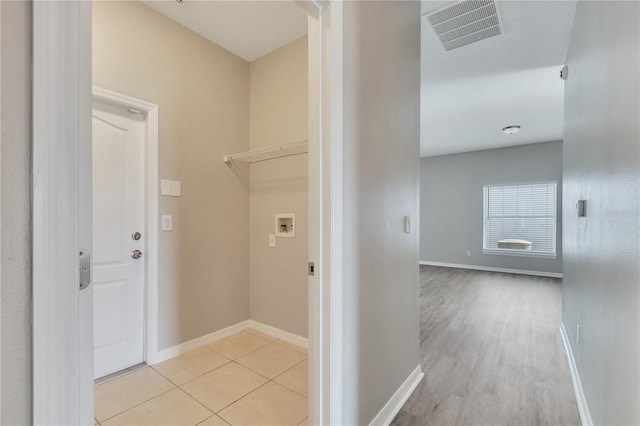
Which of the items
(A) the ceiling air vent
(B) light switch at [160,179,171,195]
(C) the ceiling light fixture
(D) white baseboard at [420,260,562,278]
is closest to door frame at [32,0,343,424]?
(B) light switch at [160,179,171,195]

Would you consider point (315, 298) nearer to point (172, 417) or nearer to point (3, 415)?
point (3, 415)


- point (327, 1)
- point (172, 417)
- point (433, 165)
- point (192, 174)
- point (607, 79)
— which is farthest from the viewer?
point (433, 165)

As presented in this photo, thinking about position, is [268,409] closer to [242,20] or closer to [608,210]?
[608,210]

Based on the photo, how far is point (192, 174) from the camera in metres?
2.69

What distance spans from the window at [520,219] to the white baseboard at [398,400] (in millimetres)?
5588

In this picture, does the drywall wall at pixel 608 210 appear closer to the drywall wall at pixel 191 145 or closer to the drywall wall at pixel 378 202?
the drywall wall at pixel 378 202

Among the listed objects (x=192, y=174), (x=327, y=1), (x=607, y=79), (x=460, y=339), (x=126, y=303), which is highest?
(x=327, y=1)

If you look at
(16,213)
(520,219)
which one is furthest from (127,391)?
(520,219)

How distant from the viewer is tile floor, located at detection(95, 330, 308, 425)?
5.90 ft

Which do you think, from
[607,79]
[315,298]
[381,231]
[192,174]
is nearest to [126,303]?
[192,174]

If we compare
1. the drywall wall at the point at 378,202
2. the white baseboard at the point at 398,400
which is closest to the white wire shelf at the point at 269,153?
the drywall wall at the point at 378,202

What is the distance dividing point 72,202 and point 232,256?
253 centimetres

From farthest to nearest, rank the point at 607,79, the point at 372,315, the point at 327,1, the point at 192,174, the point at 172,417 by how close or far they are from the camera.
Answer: the point at 192,174
the point at 172,417
the point at 372,315
the point at 607,79
the point at 327,1

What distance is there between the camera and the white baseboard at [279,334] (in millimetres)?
2760
